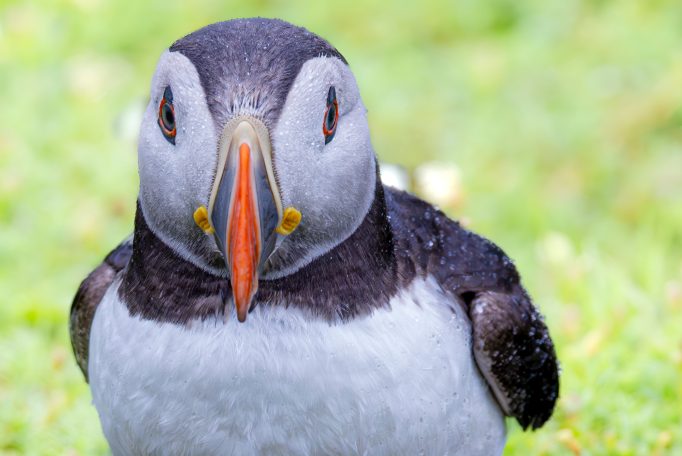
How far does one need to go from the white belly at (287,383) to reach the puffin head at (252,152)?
0.19 meters

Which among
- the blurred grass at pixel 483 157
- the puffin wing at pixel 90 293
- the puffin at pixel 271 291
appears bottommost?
the blurred grass at pixel 483 157

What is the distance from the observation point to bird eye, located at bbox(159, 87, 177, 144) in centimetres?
304

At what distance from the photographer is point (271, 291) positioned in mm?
3172

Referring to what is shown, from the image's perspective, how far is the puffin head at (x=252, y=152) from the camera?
113 inches

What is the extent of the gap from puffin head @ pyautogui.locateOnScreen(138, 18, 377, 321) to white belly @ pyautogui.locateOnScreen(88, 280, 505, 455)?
19 centimetres

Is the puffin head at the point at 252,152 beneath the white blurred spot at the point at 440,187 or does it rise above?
above

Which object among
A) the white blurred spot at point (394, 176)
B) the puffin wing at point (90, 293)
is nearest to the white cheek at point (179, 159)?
the puffin wing at point (90, 293)

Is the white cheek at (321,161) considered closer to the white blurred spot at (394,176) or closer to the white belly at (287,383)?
the white belly at (287,383)

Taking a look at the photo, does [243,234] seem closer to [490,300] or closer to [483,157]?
[490,300]

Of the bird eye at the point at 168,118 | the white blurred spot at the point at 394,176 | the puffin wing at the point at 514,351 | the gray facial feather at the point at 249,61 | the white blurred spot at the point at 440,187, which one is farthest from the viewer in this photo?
the white blurred spot at the point at 440,187

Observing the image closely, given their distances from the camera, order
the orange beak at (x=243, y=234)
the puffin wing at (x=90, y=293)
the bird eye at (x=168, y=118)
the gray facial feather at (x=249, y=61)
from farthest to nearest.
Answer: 1. the puffin wing at (x=90, y=293)
2. the bird eye at (x=168, y=118)
3. the gray facial feather at (x=249, y=61)
4. the orange beak at (x=243, y=234)

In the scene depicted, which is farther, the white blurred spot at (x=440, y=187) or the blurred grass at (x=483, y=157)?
the white blurred spot at (x=440, y=187)

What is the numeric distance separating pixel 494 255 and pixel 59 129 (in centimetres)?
394

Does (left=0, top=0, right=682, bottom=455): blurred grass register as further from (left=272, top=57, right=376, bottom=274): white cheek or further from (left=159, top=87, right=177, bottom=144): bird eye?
(left=159, top=87, right=177, bottom=144): bird eye
